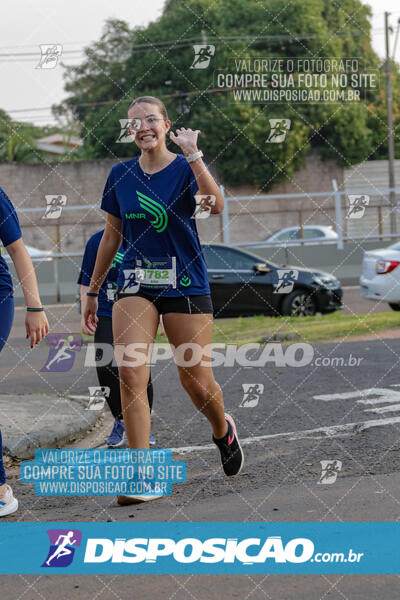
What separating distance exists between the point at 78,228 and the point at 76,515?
30607mm

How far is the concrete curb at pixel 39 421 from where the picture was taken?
268 inches

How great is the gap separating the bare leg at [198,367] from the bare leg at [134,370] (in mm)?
131

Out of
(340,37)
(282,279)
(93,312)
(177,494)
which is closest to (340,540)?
(177,494)

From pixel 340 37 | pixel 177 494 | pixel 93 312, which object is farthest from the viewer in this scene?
pixel 340 37

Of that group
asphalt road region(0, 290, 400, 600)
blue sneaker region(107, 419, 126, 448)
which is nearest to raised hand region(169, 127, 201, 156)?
asphalt road region(0, 290, 400, 600)

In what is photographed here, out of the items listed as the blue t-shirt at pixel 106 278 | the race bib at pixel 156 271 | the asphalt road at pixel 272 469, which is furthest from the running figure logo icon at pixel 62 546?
the blue t-shirt at pixel 106 278

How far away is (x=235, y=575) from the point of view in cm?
386

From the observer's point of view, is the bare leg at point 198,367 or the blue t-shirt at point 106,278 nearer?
the bare leg at point 198,367

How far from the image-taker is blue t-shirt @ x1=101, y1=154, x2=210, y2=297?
4.99 meters

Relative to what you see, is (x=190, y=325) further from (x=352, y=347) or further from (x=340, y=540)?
(x=352, y=347)

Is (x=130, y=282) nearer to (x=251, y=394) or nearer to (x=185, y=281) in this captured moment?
(x=185, y=281)

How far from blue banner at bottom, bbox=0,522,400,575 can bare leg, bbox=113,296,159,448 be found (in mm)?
610

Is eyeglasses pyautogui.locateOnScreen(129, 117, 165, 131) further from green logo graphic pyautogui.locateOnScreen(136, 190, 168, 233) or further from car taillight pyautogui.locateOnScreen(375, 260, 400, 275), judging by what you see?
car taillight pyautogui.locateOnScreen(375, 260, 400, 275)

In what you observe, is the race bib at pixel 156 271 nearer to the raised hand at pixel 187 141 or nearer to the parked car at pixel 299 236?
the raised hand at pixel 187 141
